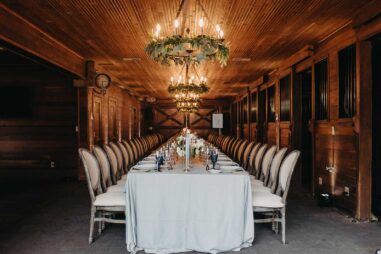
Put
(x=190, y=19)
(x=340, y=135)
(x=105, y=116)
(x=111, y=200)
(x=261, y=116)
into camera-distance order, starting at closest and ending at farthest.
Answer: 1. (x=111, y=200)
2. (x=190, y=19)
3. (x=340, y=135)
4. (x=105, y=116)
5. (x=261, y=116)

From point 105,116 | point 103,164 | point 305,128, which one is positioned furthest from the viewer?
point 105,116

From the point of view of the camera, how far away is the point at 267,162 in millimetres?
5090

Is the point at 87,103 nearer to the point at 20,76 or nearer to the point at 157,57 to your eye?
the point at 20,76

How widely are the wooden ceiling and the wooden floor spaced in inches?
107

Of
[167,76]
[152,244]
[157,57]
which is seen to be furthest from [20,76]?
[152,244]

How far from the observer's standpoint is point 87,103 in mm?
8734

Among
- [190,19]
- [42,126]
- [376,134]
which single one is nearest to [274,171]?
[376,134]

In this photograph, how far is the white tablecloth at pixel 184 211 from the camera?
12.2 feet

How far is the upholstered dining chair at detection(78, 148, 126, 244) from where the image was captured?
3.96m

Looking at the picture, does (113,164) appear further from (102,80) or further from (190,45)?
(102,80)

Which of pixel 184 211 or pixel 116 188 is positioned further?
pixel 116 188

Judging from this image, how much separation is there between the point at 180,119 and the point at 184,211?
1729 cm

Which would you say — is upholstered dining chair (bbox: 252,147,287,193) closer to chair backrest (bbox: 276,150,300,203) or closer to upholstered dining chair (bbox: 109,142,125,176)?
chair backrest (bbox: 276,150,300,203)

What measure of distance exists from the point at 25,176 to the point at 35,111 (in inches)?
60.2
